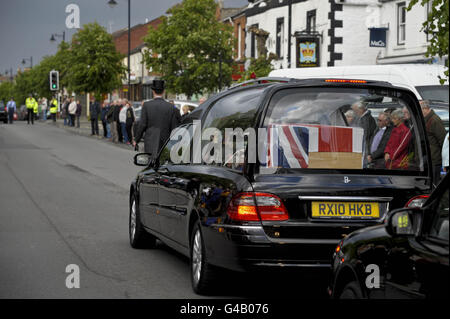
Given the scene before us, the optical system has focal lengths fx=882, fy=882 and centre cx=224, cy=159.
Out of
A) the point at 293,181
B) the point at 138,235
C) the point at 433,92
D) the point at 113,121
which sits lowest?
the point at 138,235

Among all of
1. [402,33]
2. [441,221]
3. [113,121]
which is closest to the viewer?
[441,221]

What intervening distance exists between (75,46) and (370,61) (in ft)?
64.9

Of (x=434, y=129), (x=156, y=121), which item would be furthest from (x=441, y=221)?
(x=434, y=129)

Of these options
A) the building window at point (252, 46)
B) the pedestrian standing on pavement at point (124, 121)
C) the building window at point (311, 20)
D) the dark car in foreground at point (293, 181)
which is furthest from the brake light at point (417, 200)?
the building window at point (252, 46)

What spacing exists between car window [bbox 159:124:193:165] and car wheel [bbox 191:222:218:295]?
102 centimetres

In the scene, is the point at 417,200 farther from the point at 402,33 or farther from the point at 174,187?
the point at 402,33

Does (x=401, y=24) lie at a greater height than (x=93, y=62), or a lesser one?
greater

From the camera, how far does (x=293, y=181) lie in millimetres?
6594

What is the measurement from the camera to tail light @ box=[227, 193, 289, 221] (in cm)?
656

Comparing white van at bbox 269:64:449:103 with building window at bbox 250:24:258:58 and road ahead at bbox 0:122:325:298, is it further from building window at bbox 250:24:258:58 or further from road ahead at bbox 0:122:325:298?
building window at bbox 250:24:258:58

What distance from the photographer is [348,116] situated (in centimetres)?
686

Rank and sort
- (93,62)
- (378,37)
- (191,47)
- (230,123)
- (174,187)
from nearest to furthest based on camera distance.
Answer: (230,123)
(174,187)
(378,37)
(191,47)
(93,62)

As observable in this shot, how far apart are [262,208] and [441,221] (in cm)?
276

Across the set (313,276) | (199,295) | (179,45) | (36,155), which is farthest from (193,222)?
(179,45)
